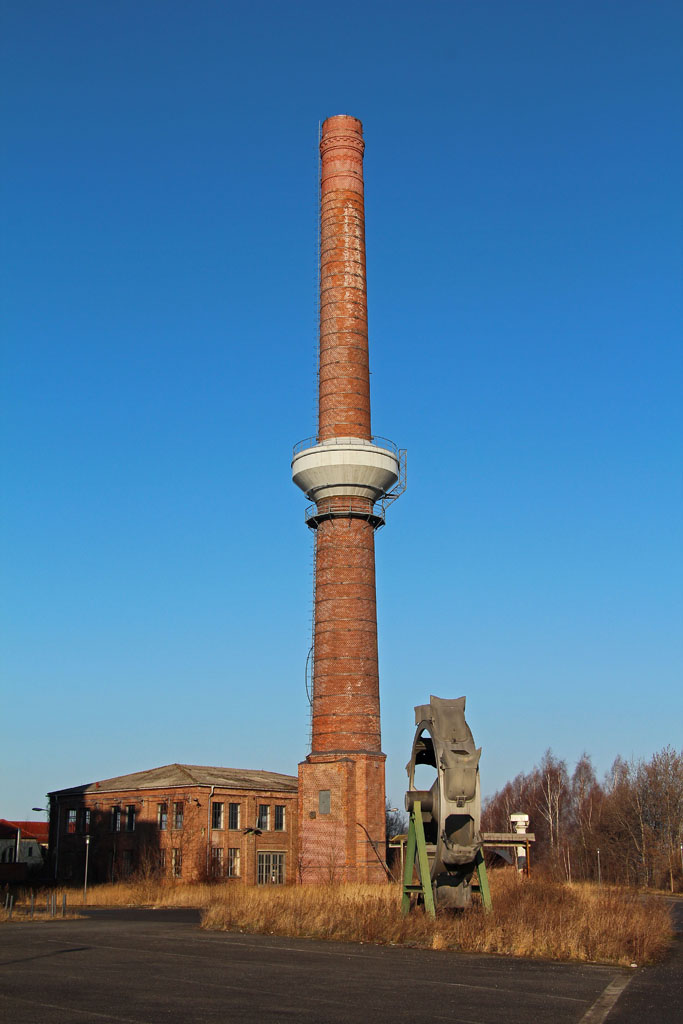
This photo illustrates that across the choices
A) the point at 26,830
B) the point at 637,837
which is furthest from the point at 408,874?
the point at 26,830

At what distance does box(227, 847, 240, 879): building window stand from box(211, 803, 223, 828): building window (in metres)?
1.18

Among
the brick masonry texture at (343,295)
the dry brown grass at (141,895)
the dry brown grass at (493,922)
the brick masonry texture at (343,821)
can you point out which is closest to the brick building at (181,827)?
the dry brown grass at (141,895)

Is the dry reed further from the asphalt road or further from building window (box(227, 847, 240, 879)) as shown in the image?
building window (box(227, 847, 240, 879))

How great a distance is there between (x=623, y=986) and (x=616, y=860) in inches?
1772

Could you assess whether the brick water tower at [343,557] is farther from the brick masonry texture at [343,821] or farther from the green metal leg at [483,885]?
the green metal leg at [483,885]

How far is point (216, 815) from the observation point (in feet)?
138

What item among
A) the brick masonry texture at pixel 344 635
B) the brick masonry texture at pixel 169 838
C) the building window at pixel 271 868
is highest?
the brick masonry texture at pixel 344 635

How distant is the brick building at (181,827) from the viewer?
41125mm

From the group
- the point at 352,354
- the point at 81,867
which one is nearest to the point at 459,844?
the point at 352,354

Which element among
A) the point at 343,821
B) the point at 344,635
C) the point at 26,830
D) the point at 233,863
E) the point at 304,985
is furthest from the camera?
the point at 26,830

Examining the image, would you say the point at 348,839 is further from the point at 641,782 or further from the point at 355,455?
the point at 641,782

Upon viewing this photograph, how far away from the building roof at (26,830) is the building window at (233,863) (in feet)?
62.8

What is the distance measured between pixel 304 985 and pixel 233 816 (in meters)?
31.2

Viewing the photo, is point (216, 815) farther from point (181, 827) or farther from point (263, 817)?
point (263, 817)
